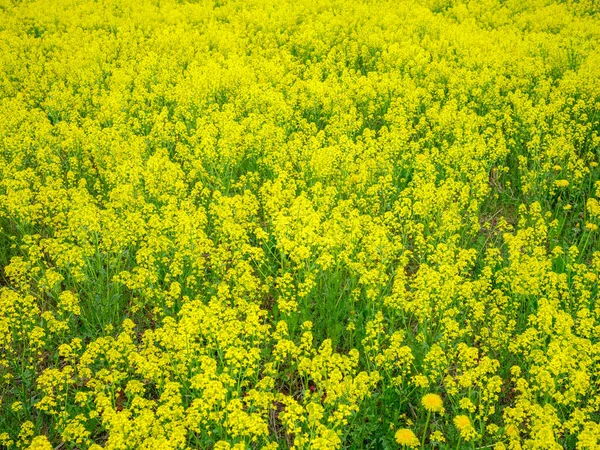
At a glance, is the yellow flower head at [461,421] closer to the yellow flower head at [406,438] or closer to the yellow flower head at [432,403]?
the yellow flower head at [432,403]

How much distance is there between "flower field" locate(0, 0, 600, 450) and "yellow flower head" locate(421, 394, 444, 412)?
0.03 m

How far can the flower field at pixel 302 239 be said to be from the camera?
12.2ft

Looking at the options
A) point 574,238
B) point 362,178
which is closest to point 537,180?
point 574,238

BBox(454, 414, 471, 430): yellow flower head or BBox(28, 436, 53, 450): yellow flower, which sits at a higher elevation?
BBox(454, 414, 471, 430): yellow flower head

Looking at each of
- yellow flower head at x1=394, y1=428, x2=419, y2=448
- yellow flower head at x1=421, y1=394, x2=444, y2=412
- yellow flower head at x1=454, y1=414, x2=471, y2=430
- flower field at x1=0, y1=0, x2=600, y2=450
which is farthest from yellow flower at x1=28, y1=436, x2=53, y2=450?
yellow flower head at x1=454, y1=414, x2=471, y2=430

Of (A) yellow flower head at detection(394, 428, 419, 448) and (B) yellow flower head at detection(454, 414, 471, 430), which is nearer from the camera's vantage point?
(A) yellow flower head at detection(394, 428, 419, 448)

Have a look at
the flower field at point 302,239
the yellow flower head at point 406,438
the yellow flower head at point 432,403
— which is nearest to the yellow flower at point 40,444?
the flower field at point 302,239

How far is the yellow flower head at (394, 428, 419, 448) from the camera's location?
11.4ft

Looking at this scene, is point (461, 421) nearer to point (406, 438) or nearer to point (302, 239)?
point (406, 438)

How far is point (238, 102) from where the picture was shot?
7.84m

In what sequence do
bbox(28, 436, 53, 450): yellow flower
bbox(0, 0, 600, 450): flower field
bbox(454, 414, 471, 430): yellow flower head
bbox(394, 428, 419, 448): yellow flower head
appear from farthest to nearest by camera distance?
bbox(0, 0, 600, 450): flower field, bbox(454, 414, 471, 430): yellow flower head, bbox(394, 428, 419, 448): yellow flower head, bbox(28, 436, 53, 450): yellow flower

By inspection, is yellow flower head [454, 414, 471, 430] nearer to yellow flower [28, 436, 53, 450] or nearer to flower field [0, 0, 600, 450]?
flower field [0, 0, 600, 450]

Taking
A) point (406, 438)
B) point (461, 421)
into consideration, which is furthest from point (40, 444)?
point (461, 421)

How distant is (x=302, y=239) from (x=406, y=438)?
1.91m
